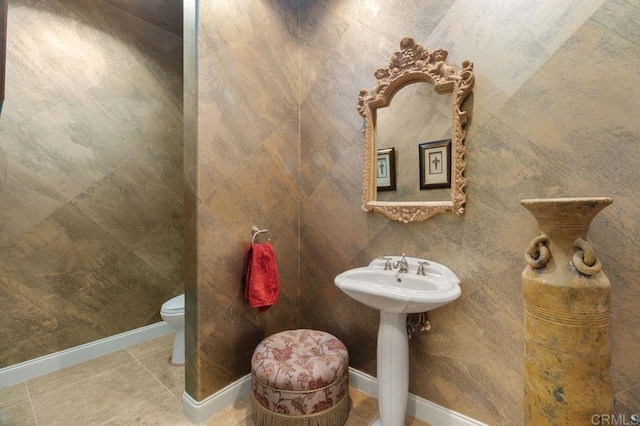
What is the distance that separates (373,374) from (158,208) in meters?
2.21

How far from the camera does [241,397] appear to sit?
1.70 meters

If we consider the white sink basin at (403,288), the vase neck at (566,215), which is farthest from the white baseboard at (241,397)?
the vase neck at (566,215)

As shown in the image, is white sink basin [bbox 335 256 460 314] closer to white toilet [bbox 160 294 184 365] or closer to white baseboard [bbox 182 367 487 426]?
white baseboard [bbox 182 367 487 426]

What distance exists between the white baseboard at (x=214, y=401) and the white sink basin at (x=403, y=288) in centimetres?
98

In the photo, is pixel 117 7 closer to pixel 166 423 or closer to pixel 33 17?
pixel 33 17

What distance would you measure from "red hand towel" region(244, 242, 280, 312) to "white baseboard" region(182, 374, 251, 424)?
0.47 meters

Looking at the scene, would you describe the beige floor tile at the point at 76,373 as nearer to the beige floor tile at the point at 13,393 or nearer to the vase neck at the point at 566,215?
the beige floor tile at the point at 13,393

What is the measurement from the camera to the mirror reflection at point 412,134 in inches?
56.7

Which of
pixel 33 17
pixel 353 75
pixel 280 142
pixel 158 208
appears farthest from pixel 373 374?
pixel 33 17

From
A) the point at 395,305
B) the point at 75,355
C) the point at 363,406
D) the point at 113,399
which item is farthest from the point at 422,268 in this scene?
the point at 75,355

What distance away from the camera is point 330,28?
184 cm

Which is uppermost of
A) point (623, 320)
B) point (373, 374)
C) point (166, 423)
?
point (623, 320)

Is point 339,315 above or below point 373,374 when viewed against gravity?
above

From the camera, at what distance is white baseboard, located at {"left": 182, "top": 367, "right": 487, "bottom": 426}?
4.71 ft
